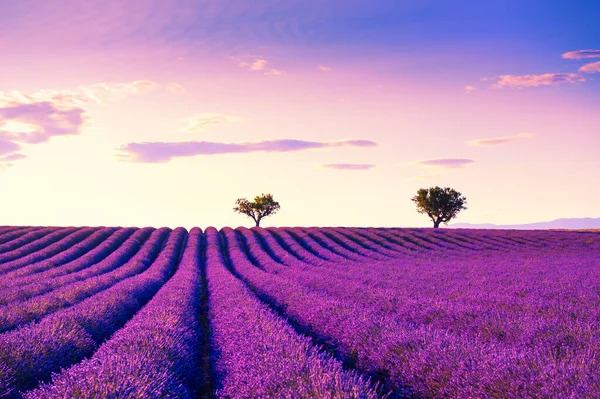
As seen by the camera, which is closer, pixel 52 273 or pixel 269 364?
pixel 269 364

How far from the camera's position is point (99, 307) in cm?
903

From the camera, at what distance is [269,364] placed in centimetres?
468

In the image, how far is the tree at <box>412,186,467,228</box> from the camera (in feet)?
164

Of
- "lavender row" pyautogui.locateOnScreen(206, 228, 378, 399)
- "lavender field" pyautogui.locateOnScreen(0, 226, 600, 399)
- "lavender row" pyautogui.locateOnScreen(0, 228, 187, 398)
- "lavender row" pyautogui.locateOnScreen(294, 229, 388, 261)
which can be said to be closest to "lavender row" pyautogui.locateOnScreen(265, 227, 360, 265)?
"lavender row" pyautogui.locateOnScreen(294, 229, 388, 261)

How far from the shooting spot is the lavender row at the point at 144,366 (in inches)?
153

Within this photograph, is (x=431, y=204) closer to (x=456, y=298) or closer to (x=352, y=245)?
(x=352, y=245)

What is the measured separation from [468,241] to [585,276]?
18340 mm

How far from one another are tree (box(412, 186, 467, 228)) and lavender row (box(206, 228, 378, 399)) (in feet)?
143

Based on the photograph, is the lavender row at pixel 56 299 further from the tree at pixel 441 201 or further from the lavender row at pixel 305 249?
the tree at pixel 441 201

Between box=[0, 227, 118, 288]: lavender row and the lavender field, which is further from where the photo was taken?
box=[0, 227, 118, 288]: lavender row

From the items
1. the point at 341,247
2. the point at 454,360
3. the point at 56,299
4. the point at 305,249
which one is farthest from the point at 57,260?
the point at 454,360

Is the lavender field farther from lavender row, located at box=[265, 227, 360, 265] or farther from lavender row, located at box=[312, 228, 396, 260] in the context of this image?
lavender row, located at box=[312, 228, 396, 260]

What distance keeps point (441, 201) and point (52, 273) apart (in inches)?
1573

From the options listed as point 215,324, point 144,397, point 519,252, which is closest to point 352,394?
point 144,397
